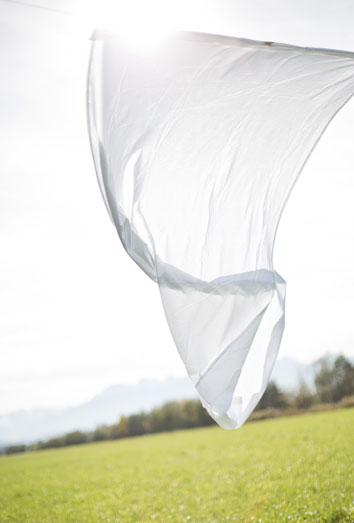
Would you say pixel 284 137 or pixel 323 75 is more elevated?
pixel 323 75

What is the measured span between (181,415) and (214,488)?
26.0 m

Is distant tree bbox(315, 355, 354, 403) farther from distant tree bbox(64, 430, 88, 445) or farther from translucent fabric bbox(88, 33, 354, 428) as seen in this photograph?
translucent fabric bbox(88, 33, 354, 428)

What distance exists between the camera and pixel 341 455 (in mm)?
6867

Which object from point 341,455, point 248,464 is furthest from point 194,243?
point 248,464

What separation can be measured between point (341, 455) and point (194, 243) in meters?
5.61

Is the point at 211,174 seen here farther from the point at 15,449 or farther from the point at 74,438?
the point at 15,449

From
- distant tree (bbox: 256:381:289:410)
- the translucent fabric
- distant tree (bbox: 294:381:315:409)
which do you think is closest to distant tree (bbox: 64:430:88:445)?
distant tree (bbox: 256:381:289:410)

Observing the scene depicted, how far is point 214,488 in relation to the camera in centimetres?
655

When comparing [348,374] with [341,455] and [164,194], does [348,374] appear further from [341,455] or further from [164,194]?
[164,194]

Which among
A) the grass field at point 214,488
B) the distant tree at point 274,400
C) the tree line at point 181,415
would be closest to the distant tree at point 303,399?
the tree line at point 181,415

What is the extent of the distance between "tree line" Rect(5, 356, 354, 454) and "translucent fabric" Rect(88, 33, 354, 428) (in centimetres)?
2629

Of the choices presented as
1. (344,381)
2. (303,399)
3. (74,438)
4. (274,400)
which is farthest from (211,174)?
(344,381)

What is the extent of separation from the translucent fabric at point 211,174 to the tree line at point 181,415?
26291mm

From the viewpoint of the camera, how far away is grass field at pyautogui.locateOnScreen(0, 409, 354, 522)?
16.1ft
